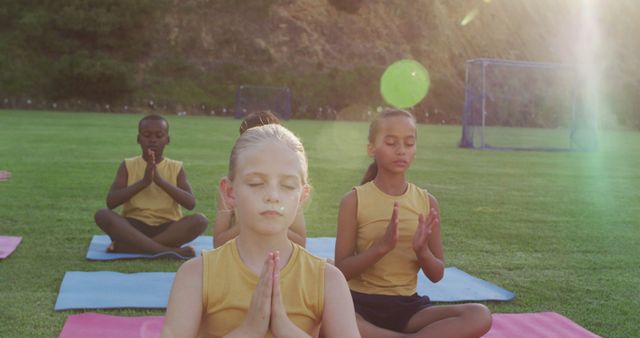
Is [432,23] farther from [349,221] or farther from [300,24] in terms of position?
[349,221]

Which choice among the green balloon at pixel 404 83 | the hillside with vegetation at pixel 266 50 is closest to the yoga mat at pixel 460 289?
the hillside with vegetation at pixel 266 50

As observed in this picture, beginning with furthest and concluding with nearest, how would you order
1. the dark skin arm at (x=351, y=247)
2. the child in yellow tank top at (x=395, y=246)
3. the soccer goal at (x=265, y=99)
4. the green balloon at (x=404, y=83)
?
the green balloon at (x=404, y=83) → the soccer goal at (x=265, y=99) → the child in yellow tank top at (x=395, y=246) → the dark skin arm at (x=351, y=247)

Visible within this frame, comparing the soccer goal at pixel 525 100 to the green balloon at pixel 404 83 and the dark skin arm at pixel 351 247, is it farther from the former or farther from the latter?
the dark skin arm at pixel 351 247

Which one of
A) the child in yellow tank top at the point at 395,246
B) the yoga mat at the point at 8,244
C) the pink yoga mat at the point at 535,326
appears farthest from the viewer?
the yoga mat at the point at 8,244

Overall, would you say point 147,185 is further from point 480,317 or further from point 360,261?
point 480,317

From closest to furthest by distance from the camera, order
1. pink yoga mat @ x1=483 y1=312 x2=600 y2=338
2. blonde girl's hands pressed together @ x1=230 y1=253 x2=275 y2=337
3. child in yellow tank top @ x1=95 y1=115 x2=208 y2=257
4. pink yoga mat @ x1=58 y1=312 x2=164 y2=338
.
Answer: blonde girl's hands pressed together @ x1=230 y1=253 x2=275 y2=337 < pink yoga mat @ x1=58 y1=312 x2=164 y2=338 < pink yoga mat @ x1=483 y1=312 x2=600 y2=338 < child in yellow tank top @ x1=95 y1=115 x2=208 y2=257

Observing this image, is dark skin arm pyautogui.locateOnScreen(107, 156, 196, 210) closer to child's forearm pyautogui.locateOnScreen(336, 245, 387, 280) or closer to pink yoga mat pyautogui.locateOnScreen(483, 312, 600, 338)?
child's forearm pyautogui.locateOnScreen(336, 245, 387, 280)

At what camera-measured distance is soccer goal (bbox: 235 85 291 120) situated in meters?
41.2

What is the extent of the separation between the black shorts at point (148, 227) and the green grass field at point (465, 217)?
441mm

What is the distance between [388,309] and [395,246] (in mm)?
319

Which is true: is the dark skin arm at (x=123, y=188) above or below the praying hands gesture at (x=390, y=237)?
below

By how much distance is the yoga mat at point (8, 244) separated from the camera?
6.20 metres

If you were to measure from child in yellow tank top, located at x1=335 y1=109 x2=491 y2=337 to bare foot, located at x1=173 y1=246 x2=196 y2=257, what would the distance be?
2.51 m

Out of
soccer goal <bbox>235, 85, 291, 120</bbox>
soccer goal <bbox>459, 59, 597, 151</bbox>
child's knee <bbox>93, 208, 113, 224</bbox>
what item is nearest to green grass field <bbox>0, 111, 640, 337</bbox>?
child's knee <bbox>93, 208, 113, 224</bbox>
